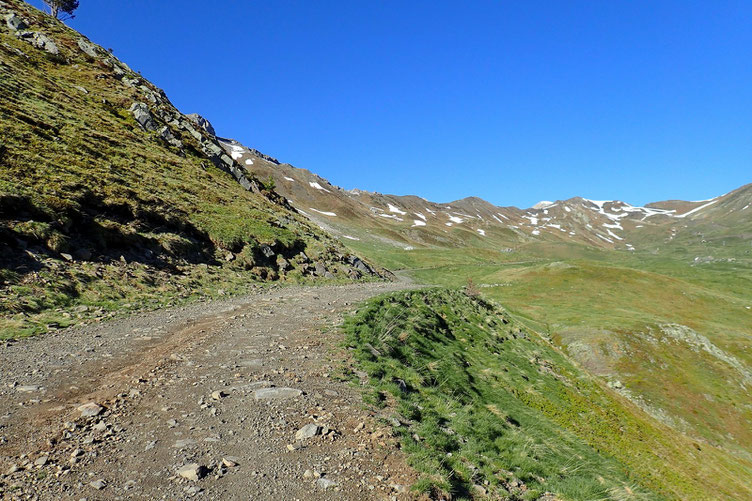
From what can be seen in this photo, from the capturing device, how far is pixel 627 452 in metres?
20.0

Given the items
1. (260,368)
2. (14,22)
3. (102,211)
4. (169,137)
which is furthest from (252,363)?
(14,22)

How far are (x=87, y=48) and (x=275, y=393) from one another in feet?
319

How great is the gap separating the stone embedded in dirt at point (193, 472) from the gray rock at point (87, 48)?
9550cm

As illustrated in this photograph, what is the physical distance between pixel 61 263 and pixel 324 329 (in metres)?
15.4

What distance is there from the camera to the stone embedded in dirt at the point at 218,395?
10.4 meters

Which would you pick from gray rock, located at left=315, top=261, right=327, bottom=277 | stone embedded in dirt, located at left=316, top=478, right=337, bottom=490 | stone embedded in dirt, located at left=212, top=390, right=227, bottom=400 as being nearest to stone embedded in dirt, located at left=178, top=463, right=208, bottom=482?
stone embedded in dirt, located at left=316, top=478, right=337, bottom=490

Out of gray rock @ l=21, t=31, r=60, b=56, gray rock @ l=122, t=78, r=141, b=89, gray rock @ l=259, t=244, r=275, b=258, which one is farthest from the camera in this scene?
gray rock @ l=122, t=78, r=141, b=89

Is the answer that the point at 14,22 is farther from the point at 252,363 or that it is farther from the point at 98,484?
the point at 98,484

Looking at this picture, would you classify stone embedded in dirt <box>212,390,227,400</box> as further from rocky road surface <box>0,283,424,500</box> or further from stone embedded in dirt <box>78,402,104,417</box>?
stone embedded in dirt <box>78,402,104,417</box>

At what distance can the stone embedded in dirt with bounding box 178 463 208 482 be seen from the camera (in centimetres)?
724

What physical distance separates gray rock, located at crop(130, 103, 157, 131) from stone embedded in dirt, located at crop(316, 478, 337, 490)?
6834 cm

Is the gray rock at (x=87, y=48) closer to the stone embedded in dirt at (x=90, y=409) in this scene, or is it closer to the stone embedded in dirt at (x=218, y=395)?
the stone embedded in dirt at (x=90, y=409)

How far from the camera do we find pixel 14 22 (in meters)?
62.7

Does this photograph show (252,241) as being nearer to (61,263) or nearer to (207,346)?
(61,263)
